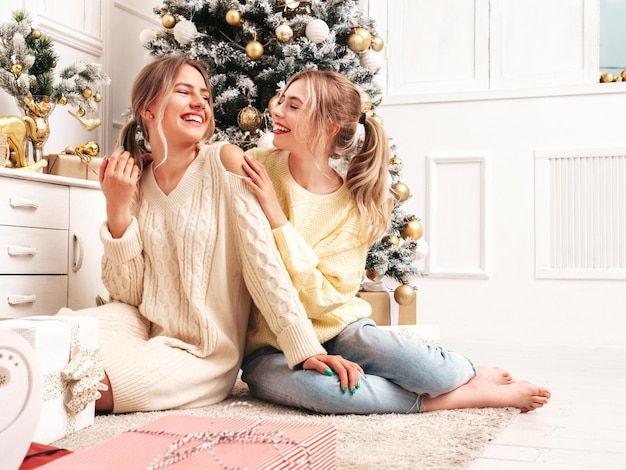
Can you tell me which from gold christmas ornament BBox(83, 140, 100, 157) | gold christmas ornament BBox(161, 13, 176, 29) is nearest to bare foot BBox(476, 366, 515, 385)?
gold christmas ornament BBox(83, 140, 100, 157)

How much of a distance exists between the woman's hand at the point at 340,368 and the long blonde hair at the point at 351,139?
12.5 inches

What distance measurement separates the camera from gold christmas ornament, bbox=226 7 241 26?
2.37m

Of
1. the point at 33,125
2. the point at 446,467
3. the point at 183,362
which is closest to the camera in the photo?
the point at 446,467

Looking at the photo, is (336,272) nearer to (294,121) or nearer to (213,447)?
(294,121)

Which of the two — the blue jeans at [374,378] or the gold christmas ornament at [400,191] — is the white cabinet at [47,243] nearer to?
the blue jeans at [374,378]

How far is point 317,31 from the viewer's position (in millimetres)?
2324

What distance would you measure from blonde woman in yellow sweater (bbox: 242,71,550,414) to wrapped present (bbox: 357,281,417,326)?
802mm

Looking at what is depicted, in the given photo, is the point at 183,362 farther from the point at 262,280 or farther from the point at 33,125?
the point at 33,125

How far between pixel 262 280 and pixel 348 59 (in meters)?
1.17

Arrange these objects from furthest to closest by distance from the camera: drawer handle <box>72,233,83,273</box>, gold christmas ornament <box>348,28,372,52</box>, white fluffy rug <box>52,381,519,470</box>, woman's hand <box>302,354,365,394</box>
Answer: gold christmas ornament <box>348,28,372,52</box>
drawer handle <box>72,233,83,273</box>
woman's hand <box>302,354,365,394</box>
white fluffy rug <box>52,381,519,470</box>

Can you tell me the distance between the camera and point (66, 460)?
0.79 m

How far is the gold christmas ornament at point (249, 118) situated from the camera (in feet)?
7.79

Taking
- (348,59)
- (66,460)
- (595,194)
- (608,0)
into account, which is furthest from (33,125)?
(608,0)

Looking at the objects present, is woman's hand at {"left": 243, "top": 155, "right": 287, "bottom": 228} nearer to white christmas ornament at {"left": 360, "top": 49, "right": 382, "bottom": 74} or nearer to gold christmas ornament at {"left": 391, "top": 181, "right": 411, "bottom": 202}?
gold christmas ornament at {"left": 391, "top": 181, "right": 411, "bottom": 202}
